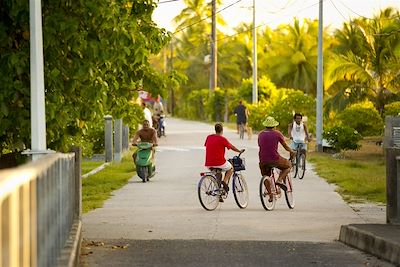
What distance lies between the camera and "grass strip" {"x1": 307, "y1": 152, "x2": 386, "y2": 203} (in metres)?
23.3

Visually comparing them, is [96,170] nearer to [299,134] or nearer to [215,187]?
[299,134]

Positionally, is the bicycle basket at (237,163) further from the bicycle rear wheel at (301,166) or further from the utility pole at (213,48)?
the utility pole at (213,48)

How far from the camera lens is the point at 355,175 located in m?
28.6

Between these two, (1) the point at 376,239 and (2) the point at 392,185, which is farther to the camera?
(2) the point at 392,185

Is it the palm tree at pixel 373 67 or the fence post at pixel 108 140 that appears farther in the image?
the palm tree at pixel 373 67

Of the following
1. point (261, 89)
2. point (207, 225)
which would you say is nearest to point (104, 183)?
point (207, 225)

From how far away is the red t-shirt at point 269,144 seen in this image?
19.6 meters

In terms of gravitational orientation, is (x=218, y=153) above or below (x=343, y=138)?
above

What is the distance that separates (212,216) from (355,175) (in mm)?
10333

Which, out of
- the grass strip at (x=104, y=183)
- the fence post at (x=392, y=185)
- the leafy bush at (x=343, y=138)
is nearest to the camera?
the fence post at (x=392, y=185)

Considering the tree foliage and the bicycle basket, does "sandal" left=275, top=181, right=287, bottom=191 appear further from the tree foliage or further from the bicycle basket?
the tree foliage

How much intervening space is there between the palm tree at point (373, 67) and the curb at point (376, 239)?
36.0 metres

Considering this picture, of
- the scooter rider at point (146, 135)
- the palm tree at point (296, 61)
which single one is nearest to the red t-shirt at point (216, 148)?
the scooter rider at point (146, 135)

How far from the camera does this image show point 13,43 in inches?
569
